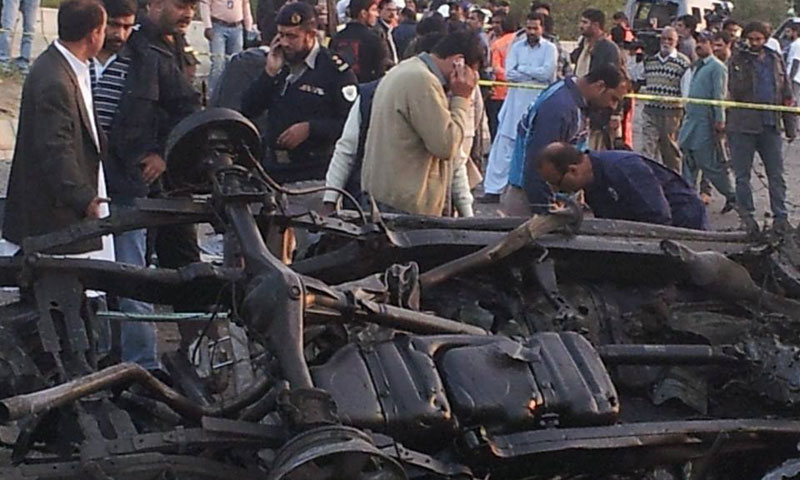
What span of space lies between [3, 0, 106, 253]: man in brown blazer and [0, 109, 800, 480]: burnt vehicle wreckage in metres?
0.88

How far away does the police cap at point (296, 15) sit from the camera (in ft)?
24.5

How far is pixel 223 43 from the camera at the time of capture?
43.1 feet

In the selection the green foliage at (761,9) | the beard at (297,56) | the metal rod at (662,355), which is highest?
the beard at (297,56)

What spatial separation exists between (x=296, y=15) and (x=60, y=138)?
78.6 inches

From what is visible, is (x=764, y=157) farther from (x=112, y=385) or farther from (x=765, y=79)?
(x=112, y=385)

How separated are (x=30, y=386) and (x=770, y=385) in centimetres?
269

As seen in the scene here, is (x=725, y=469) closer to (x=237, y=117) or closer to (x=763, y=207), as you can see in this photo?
(x=237, y=117)

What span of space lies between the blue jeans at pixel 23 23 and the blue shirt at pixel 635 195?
8.99m

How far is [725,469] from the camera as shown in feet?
16.5

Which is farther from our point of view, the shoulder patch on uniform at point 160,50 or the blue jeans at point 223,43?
the blue jeans at point 223,43

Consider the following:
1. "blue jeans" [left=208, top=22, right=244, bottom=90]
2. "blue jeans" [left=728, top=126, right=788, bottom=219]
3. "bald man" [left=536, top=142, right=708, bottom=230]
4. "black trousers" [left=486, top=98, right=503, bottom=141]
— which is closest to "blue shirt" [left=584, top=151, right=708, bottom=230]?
"bald man" [left=536, top=142, right=708, bottom=230]

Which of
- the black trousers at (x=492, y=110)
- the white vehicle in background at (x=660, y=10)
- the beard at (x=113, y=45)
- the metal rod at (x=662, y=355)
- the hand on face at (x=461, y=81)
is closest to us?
the metal rod at (x=662, y=355)

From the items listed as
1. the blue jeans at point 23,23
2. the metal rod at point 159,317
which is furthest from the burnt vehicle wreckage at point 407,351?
the blue jeans at point 23,23

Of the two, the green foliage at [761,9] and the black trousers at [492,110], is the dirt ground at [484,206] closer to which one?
the black trousers at [492,110]
